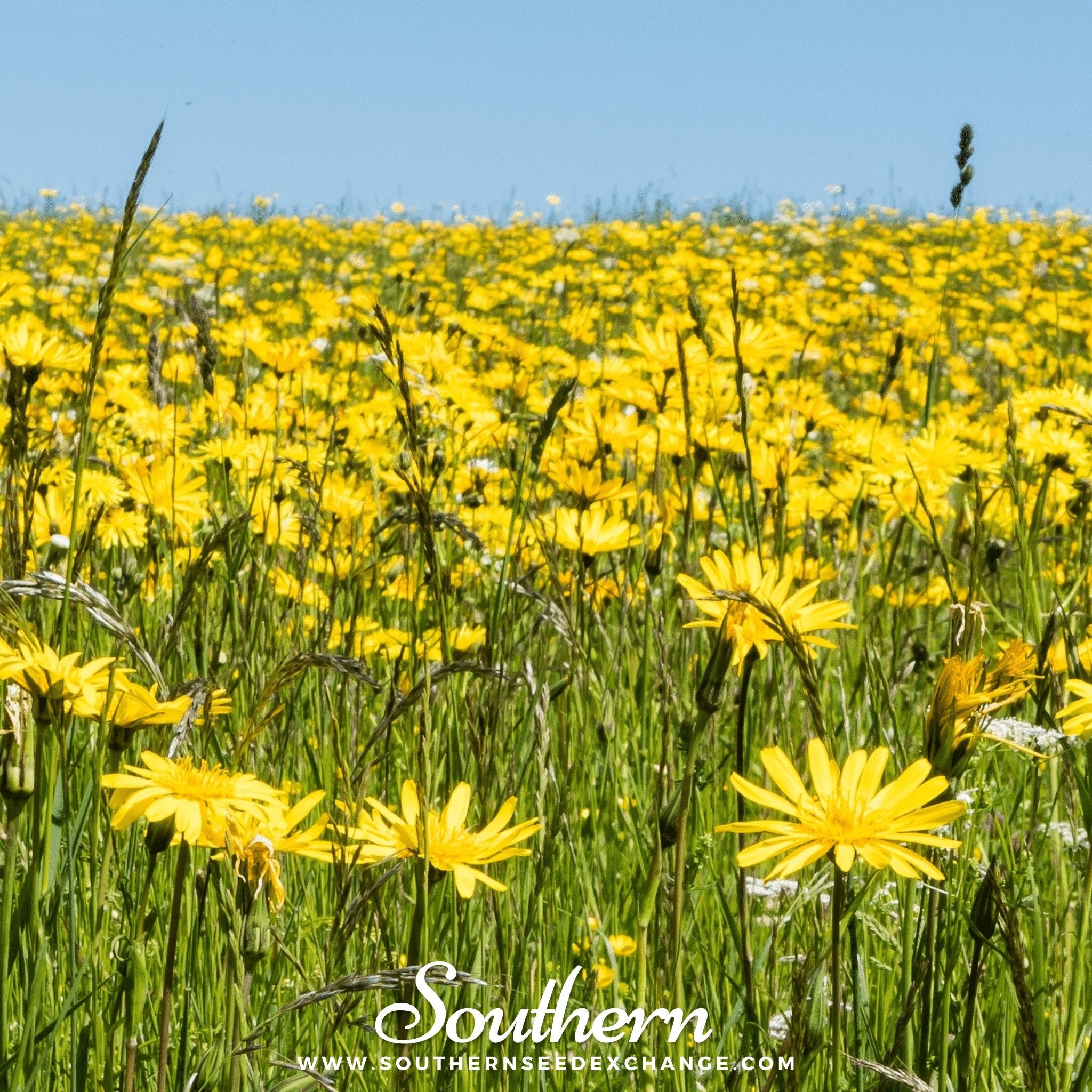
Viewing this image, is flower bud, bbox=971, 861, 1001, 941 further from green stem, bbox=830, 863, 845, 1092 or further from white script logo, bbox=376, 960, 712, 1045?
white script logo, bbox=376, 960, 712, 1045

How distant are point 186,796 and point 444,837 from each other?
0.26 metres

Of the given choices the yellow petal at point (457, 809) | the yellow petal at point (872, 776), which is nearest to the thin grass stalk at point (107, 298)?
the yellow petal at point (457, 809)

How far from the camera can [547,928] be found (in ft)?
5.35

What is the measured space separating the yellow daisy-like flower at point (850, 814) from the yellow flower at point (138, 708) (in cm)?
45

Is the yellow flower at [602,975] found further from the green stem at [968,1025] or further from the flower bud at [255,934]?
the flower bud at [255,934]

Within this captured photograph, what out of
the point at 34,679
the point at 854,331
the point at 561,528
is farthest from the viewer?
the point at 854,331

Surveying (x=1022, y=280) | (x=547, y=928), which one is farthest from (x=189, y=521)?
(x=1022, y=280)

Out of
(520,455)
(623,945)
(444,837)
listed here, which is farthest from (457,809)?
(520,455)

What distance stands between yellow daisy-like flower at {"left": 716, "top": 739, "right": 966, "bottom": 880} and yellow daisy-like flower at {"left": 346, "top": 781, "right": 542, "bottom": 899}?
208 mm

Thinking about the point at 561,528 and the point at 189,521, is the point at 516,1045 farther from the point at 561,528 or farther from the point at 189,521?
the point at 189,521

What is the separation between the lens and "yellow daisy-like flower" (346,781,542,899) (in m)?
1.09

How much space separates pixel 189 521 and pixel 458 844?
1.98 meters

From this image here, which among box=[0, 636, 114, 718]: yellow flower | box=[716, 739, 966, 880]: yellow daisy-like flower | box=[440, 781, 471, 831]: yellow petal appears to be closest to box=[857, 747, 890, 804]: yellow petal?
box=[716, 739, 966, 880]: yellow daisy-like flower

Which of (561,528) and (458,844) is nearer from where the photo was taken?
(458,844)
